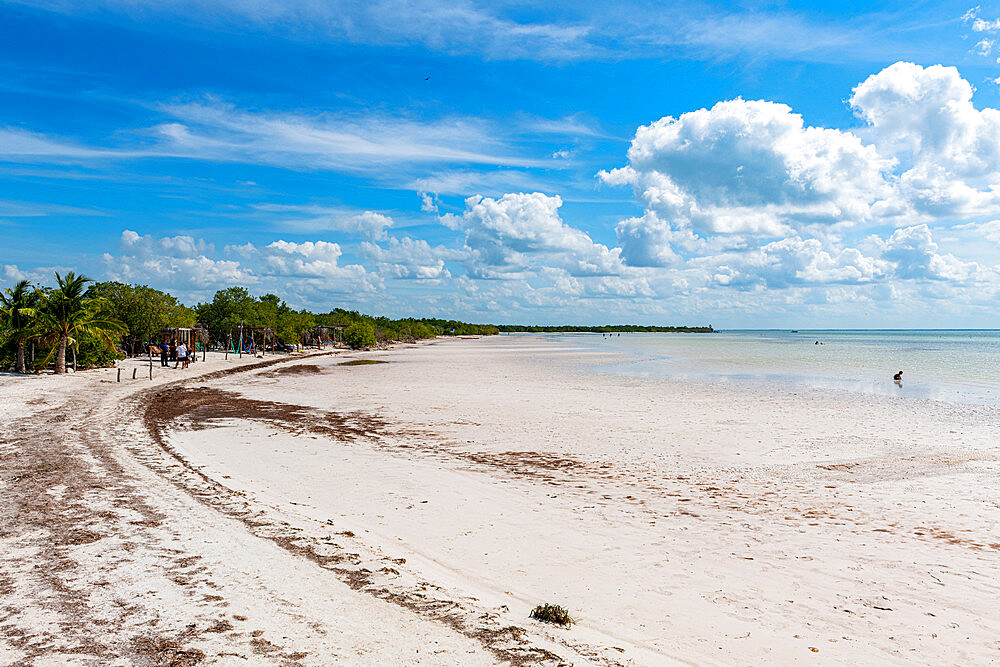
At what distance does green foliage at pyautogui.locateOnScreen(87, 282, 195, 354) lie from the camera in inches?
1602

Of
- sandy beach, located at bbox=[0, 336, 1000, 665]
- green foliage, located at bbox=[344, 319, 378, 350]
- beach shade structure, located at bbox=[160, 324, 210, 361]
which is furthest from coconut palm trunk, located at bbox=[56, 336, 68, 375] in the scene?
green foliage, located at bbox=[344, 319, 378, 350]

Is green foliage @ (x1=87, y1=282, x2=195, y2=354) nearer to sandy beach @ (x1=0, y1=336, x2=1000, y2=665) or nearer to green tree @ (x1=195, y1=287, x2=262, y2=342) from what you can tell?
green tree @ (x1=195, y1=287, x2=262, y2=342)

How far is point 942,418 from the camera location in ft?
55.4

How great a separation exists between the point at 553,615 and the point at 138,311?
4424cm

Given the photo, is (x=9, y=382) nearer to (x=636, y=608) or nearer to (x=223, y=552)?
(x=223, y=552)

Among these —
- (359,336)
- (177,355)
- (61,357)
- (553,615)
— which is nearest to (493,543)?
(553,615)

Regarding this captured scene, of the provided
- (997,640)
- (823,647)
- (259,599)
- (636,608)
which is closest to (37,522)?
(259,599)

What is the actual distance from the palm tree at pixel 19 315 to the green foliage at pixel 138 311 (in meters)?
13.7

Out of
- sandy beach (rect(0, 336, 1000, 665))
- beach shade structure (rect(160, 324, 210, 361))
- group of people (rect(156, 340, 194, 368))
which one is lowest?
sandy beach (rect(0, 336, 1000, 665))

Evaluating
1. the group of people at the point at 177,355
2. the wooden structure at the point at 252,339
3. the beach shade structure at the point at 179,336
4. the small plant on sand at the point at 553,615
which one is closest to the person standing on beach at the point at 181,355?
the group of people at the point at 177,355

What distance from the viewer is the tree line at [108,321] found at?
85.0ft

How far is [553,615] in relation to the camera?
485 centimetres

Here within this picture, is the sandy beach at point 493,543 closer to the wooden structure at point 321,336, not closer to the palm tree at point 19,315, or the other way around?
the palm tree at point 19,315

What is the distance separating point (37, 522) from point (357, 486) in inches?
154
